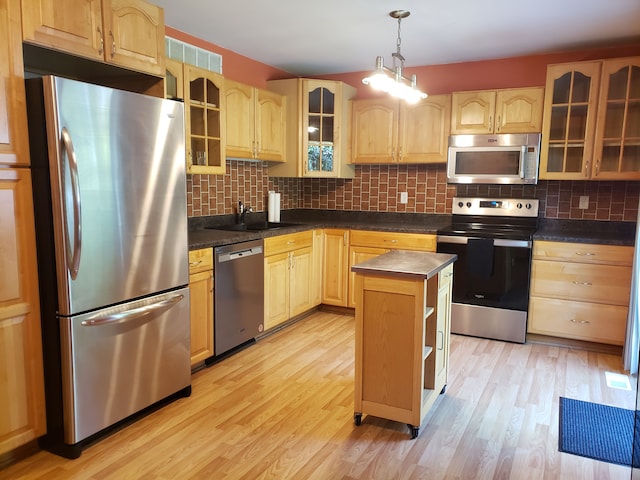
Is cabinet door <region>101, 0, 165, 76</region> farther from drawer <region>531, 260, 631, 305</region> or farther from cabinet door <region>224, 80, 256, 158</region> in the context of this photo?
drawer <region>531, 260, 631, 305</region>

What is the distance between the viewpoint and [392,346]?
2422 mm

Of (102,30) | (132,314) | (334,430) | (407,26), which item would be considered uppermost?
(407,26)

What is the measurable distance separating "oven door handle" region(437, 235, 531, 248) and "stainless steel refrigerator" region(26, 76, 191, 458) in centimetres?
230

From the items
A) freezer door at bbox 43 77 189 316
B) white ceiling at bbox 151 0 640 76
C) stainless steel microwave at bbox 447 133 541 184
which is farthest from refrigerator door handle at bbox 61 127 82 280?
stainless steel microwave at bbox 447 133 541 184

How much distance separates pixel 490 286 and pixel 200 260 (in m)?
2.37

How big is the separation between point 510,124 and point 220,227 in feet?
8.59

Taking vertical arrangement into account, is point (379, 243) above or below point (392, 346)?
above

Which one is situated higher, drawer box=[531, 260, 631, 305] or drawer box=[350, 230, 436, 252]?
drawer box=[350, 230, 436, 252]

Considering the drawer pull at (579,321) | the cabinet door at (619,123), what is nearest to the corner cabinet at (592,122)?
the cabinet door at (619,123)

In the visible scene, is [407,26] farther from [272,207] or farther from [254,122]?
[272,207]

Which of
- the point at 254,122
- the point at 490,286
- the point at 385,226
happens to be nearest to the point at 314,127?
the point at 254,122

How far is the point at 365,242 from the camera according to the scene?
4.39 metres

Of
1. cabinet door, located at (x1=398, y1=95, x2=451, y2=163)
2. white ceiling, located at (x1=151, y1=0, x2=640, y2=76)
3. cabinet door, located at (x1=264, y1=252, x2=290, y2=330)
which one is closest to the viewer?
white ceiling, located at (x1=151, y1=0, x2=640, y2=76)

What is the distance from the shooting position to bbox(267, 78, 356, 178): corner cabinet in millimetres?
4402
